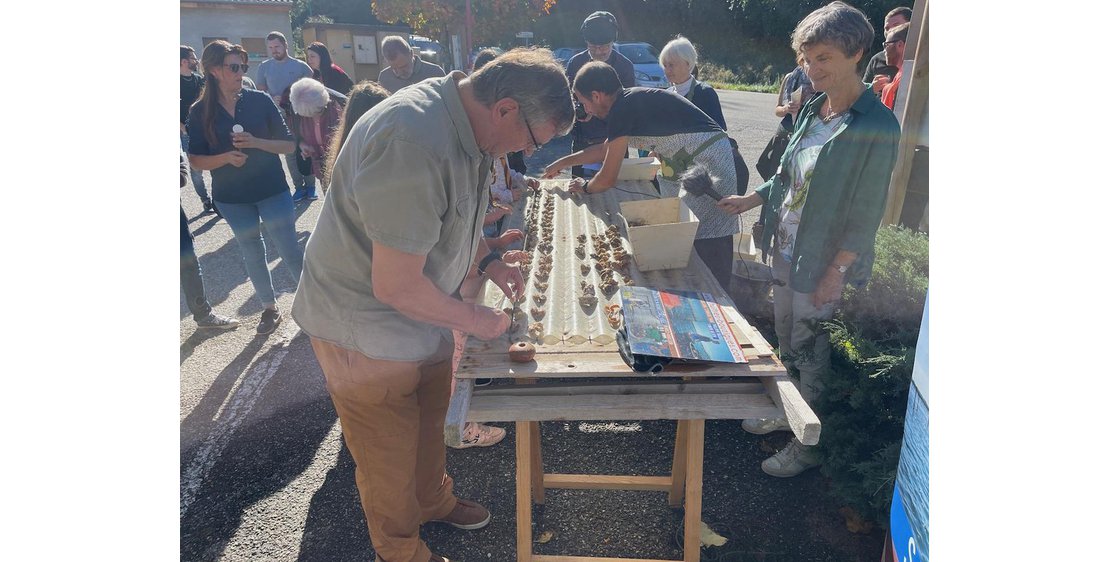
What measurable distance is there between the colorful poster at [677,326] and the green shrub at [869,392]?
775 mm

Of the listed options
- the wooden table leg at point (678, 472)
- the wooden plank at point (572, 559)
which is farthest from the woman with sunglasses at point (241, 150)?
the wooden table leg at point (678, 472)

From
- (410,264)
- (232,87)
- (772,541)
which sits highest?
(232,87)

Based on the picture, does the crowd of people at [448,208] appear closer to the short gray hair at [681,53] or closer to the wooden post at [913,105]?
the wooden post at [913,105]

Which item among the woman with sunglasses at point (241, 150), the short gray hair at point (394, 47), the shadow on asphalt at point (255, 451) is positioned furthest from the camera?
the short gray hair at point (394, 47)

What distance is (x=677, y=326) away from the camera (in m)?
1.87

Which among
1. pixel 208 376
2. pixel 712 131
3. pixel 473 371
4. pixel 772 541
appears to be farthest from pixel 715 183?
pixel 208 376

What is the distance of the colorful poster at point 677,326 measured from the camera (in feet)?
5.53

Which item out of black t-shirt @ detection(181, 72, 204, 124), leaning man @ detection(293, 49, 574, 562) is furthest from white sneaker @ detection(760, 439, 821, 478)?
black t-shirt @ detection(181, 72, 204, 124)

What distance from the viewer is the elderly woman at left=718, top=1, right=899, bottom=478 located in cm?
Result: 218

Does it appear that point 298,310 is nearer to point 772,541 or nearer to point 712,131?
point 772,541

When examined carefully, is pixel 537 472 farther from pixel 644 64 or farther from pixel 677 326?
pixel 644 64

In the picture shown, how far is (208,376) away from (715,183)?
3170 millimetres

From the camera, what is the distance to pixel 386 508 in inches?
79.7

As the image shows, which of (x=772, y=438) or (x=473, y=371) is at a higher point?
(x=473, y=371)
